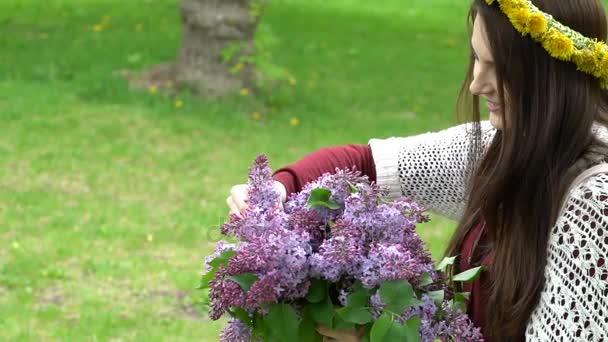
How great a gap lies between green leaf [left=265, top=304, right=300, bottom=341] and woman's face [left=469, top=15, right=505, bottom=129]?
2.13ft

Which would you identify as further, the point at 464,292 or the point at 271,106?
the point at 271,106

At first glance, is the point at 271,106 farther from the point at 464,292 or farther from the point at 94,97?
the point at 464,292

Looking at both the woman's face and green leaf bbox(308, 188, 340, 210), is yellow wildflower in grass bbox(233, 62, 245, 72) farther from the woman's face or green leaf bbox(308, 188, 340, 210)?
green leaf bbox(308, 188, 340, 210)

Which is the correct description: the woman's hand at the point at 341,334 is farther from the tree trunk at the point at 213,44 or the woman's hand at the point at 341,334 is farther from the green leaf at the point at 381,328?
the tree trunk at the point at 213,44

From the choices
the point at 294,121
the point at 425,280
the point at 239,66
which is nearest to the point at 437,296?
the point at 425,280

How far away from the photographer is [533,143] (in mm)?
2199

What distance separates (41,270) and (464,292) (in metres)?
3.61

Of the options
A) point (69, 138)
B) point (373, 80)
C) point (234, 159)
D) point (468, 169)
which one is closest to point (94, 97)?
point (69, 138)

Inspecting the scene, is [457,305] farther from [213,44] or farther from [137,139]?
[213,44]

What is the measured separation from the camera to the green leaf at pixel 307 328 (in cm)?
215

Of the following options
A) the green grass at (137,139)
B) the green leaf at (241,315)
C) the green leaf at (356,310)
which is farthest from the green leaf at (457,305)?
the green grass at (137,139)

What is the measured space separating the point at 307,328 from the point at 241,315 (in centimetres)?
15

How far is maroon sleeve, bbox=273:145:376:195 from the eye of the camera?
275 cm

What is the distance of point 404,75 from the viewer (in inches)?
436
